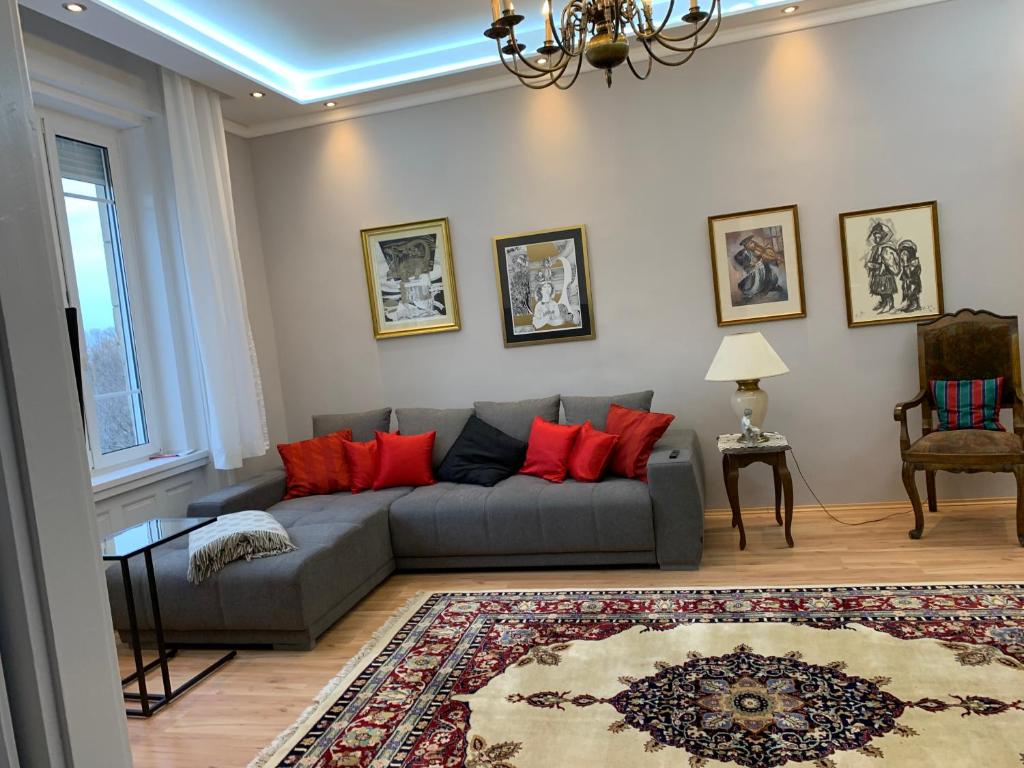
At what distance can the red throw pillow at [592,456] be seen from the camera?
4250 mm

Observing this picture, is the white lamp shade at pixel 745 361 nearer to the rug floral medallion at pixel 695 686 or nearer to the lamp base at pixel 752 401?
the lamp base at pixel 752 401

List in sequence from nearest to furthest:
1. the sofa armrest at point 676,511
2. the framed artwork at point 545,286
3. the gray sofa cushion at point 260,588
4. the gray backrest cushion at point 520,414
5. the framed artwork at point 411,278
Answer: the gray sofa cushion at point 260,588
the sofa armrest at point 676,511
the gray backrest cushion at point 520,414
the framed artwork at point 545,286
the framed artwork at point 411,278

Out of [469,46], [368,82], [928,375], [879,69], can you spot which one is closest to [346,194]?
[368,82]

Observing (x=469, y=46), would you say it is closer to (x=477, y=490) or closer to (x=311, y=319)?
(x=311, y=319)

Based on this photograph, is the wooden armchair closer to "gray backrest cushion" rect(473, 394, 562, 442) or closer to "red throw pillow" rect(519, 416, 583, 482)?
"red throw pillow" rect(519, 416, 583, 482)

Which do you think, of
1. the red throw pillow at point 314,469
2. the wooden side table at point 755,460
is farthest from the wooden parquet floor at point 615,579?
the red throw pillow at point 314,469

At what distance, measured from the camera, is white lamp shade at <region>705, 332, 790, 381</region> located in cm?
408

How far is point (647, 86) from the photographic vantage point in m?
4.77

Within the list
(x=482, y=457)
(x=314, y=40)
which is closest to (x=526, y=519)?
(x=482, y=457)

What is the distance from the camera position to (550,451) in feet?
14.5

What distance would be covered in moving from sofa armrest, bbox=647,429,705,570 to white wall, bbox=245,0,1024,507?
107 centimetres

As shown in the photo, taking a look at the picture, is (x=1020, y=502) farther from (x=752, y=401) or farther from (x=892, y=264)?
(x=892, y=264)

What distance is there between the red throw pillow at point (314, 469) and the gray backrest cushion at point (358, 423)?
10.3 inches

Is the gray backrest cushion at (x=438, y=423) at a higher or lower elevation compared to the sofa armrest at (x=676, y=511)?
higher
